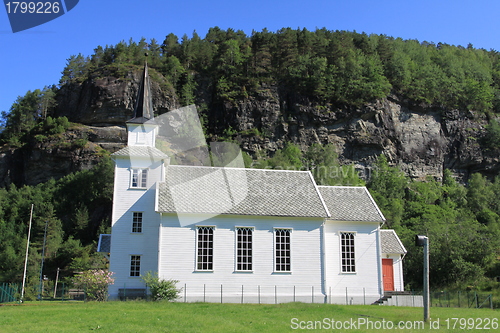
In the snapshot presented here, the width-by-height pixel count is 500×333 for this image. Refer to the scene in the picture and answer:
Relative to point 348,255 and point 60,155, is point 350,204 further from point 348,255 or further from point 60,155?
point 60,155

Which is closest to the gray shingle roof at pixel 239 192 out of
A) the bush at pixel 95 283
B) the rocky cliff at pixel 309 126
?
the bush at pixel 95 283

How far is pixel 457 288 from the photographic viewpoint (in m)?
38.6

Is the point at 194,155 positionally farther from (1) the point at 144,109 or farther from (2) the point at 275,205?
(2) the point at 275,205

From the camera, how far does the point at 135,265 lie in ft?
91.5

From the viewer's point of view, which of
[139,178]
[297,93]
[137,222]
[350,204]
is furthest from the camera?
[297,93]

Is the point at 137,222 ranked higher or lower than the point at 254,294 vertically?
higher

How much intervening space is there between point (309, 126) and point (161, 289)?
57858 mm

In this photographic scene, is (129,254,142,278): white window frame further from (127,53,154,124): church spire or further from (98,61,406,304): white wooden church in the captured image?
(127,53,154,124): church spire

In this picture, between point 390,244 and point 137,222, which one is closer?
point 137,222

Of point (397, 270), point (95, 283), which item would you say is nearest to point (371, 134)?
point (397, 270)

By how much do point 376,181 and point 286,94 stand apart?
2349 cm

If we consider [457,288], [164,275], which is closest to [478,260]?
[457,288]

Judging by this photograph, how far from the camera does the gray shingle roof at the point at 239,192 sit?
1107 inches

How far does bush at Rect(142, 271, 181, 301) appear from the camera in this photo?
80.8ft
